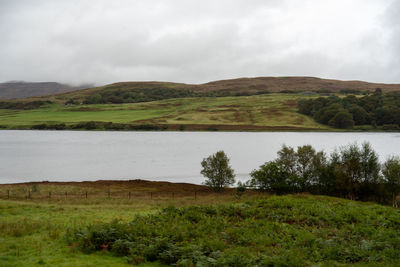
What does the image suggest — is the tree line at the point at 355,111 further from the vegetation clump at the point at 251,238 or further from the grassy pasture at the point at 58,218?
the vegetation clump at the point at 251,238

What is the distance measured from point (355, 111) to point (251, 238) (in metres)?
165

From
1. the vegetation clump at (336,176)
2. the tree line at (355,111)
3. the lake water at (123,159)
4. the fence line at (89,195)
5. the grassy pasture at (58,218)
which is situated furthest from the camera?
the tree line at (355,111)

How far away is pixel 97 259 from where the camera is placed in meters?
14.9

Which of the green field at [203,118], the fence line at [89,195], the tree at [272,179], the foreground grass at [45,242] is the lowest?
the fence line at [89,195]

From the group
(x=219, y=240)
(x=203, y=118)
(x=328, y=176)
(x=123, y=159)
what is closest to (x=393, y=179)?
(x=328, y=176)

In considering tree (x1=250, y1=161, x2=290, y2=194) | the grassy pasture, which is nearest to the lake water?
the grassy pasture

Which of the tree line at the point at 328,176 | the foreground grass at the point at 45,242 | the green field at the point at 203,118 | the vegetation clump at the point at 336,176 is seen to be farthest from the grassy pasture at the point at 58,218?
the green field at the point at 203,118

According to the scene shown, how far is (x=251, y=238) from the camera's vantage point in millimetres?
17250

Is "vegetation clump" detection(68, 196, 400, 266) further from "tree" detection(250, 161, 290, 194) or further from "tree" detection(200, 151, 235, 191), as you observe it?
"tree" detection(200, 151, 235, 191)

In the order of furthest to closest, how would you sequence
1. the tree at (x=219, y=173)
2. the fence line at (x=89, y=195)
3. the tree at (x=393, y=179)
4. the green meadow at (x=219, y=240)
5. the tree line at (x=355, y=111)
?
the tree line at (x=355, y=111) → the tree at (x=219, y=173) → the tree at (x=393, y=179) → the fence line at (x=89, y=195) → the green meadow at (x=219, y=240)

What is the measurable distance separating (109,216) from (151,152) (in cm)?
7160

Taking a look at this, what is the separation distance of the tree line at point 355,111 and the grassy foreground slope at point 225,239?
14430 centimetres

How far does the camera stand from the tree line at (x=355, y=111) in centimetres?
15750

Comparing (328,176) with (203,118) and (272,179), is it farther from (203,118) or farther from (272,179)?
(203,118)
